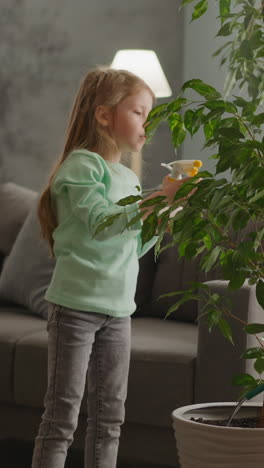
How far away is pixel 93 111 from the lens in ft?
6.49

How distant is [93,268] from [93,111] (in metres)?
0.40

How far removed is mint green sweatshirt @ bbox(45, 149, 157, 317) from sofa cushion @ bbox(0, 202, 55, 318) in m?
0.97

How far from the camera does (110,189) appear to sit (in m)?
1.89

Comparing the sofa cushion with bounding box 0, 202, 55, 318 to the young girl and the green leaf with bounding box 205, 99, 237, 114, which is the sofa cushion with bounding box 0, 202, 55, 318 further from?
the green leaf with bounding box 205, 99, 237, 114

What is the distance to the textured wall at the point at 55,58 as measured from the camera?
394 centimetres

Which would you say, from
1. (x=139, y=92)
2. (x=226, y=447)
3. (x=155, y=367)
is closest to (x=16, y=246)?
(x=155, y=367)

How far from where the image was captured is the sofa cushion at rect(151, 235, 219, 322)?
2.71 meters

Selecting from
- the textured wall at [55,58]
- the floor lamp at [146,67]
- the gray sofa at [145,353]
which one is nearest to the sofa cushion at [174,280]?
the gray sofa at [145,353]

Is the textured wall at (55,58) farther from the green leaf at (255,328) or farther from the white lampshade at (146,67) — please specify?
the green leaf at (255,328)

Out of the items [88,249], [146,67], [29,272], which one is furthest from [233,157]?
[146,67]

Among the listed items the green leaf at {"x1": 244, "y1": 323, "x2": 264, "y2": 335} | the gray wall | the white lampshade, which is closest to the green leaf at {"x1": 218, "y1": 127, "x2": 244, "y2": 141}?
the green leaf at {"x1": 244, "y1": 323, "x2": 264, "y2": 335}

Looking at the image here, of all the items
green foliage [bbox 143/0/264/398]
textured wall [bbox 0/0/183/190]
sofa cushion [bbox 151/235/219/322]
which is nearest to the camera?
green foliage [bbox 143/0/264/398]

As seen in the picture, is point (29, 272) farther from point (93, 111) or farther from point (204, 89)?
point (204, 89)

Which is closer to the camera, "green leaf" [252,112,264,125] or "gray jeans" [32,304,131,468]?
"green leaf" [252,112,264,125]
